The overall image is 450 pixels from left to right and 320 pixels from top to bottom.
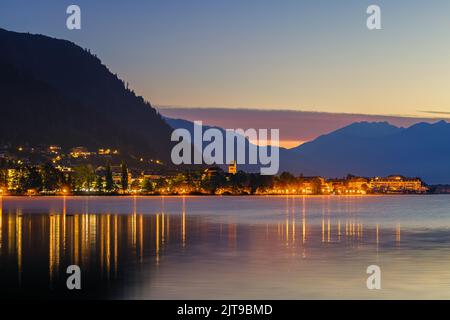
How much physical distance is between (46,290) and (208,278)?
7.11m

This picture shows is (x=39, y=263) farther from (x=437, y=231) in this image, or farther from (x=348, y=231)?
(x=437, y=231)

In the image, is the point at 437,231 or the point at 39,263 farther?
the point at 437,231

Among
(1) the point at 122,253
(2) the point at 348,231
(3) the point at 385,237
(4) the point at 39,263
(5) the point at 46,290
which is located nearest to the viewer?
(5) the point at 46,290

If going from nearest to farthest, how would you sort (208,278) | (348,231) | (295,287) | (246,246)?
(295,287)
(208,278)
(246,246)
(348,231)

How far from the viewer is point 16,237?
4856 centimetres

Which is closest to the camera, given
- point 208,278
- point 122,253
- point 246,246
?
point 208,278
